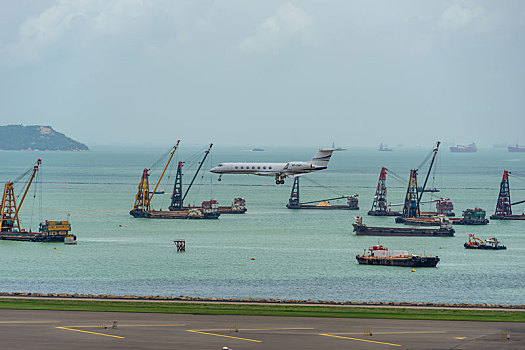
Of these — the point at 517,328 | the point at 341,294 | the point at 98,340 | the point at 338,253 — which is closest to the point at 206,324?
the point at 98,340

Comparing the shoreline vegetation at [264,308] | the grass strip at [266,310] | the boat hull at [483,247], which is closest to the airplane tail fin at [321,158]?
the shoreline vegetation at [264,308]

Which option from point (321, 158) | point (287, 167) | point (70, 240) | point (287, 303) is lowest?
point (287, 303)

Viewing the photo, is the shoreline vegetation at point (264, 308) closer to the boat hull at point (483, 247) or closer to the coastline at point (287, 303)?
the coastline at point (287, 303)

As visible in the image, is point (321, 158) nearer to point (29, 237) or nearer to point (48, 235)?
point (48, 235)

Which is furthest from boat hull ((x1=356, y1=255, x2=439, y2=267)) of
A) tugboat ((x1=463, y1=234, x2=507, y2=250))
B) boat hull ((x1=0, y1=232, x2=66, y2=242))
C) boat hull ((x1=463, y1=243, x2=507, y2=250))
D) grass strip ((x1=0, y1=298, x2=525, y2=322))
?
boat hull ((x1=0, y1=232, x2=66, y2=242))

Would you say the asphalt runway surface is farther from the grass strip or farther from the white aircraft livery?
the white aircraft livery

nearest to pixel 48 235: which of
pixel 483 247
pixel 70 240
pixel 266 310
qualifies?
pixel 70 240

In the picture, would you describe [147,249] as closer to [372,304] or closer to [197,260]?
[197,260]
